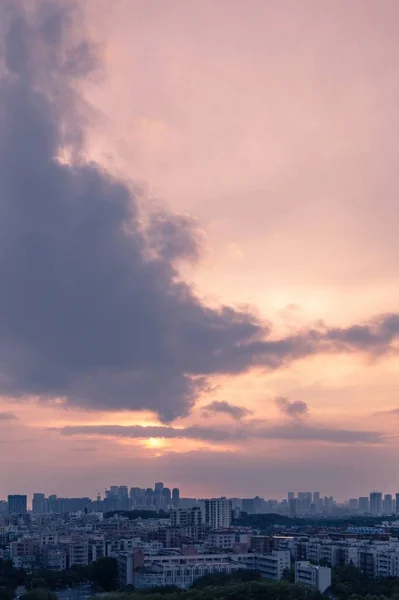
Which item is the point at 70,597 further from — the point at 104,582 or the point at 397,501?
the point at 397,501

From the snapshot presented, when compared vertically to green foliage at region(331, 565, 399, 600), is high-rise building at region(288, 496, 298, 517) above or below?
below

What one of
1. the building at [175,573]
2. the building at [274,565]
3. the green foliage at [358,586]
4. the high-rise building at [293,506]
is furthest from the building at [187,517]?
the high-rise building at [293,506]

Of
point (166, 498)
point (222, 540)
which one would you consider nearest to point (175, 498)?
point (166, 498)

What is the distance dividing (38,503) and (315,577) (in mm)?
75355

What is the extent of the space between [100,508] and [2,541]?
1746 inches

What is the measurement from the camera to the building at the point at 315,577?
18.9 metres

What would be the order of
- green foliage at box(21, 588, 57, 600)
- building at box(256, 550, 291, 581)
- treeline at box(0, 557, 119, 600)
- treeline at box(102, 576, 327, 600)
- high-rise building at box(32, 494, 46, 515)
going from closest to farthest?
1. treeline at box(102, 576, 327, 600)
2. green foliage at box(21, 588, 57, 600)
3. building at box(256, 550, 291, 581)
4. treeline at box(0, 557, 119, 600)
5. high-rise building at box(32, 494, 46, 515)

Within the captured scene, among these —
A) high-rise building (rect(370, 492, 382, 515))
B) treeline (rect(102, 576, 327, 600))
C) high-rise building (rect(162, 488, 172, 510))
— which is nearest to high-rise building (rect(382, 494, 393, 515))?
high-rise building (rect(370, 492, 382, 515))

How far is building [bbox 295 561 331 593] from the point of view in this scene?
18938 mm

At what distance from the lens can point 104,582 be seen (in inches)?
935

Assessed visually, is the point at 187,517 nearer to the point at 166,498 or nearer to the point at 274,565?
the point at 274,565

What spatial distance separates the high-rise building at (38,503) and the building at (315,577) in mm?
72657

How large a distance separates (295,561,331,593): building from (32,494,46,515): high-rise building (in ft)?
238

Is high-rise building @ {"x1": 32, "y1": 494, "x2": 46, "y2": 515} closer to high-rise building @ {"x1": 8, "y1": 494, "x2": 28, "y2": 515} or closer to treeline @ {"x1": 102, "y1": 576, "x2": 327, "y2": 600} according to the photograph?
high-rise building @ {"x1": 8, "y1": 494, "x2": 28, "y2": 515}
